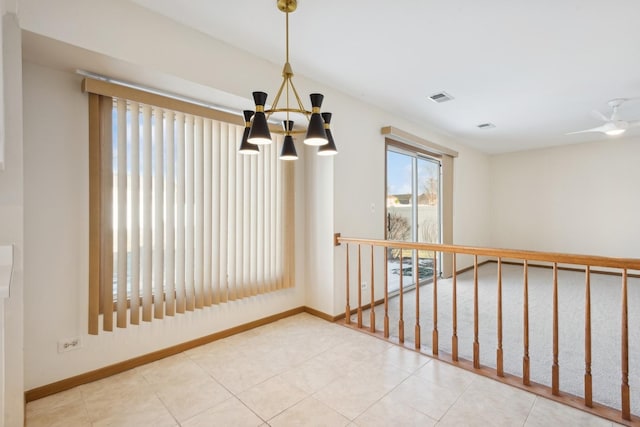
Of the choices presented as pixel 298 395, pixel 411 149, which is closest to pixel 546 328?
pixel 298 395

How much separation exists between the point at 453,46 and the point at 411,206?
9.21ft

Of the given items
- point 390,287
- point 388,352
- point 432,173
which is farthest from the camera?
point 432,173

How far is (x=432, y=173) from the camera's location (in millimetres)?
5387

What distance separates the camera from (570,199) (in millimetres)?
5996

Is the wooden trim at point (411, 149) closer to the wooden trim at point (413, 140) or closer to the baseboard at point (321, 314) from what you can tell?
the wooden trim at point (413, 140)

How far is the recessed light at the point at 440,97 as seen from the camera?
345 cm

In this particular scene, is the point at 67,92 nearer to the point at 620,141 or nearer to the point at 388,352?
the point at 388,352

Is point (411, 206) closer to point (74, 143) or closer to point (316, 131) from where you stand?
point (316, 131)

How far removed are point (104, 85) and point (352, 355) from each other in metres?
2.75

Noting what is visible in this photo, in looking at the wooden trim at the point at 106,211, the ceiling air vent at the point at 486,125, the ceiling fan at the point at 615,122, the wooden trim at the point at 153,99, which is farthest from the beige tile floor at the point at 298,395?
the ceiling air vent at the point at 486,125

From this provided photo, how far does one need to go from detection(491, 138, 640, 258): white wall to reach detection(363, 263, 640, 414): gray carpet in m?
0.96

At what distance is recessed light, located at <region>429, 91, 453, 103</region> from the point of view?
3453 mm

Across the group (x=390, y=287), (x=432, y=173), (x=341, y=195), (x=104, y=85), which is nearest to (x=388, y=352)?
(x=341, y=195)

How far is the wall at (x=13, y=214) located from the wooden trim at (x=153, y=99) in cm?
46
